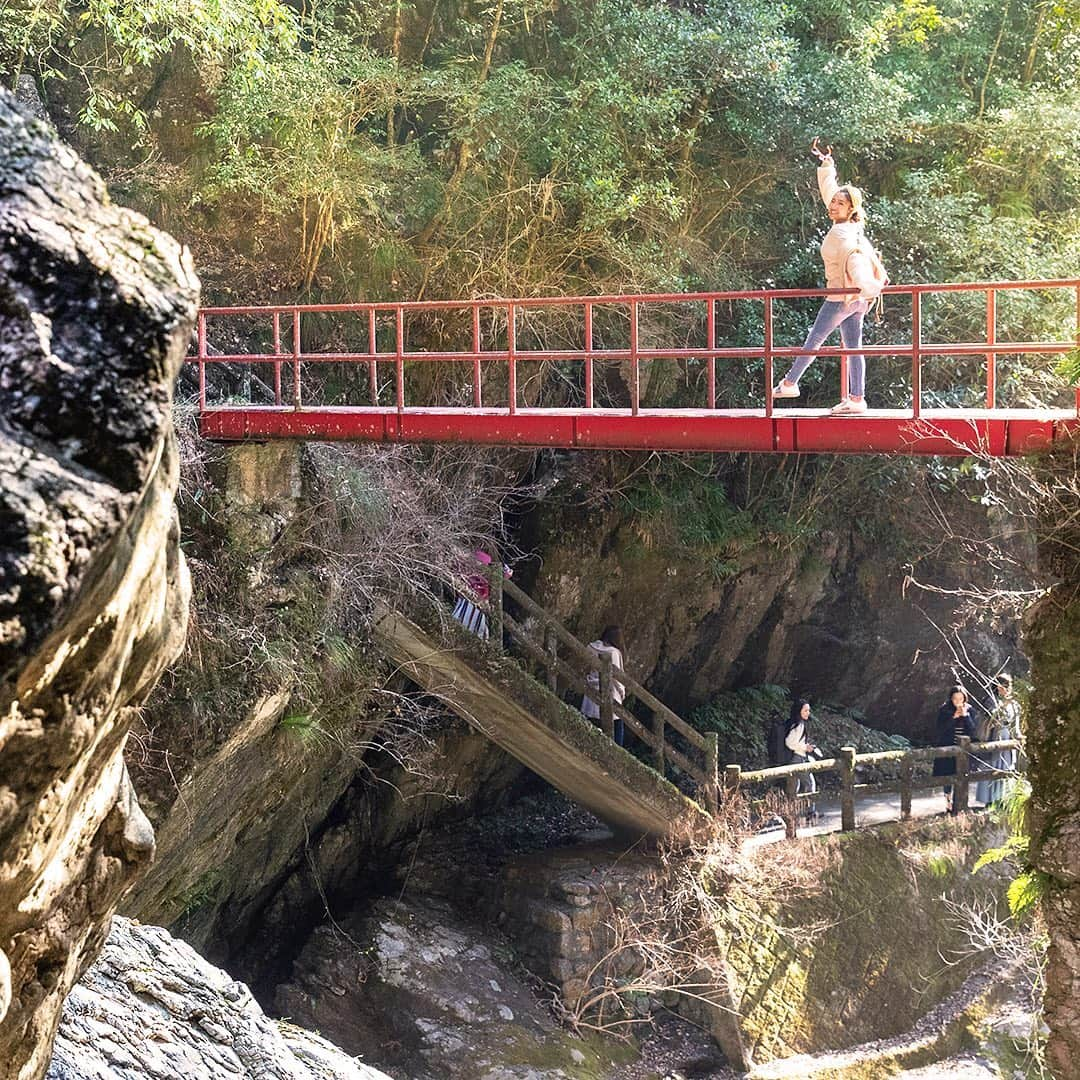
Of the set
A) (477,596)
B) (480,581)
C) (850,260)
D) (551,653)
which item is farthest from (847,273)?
(551,653)

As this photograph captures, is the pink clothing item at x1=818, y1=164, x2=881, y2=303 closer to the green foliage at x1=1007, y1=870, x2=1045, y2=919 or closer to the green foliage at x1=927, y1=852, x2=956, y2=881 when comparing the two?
the green foliage at x1=1007, y1=870, x2=1045, y2=919

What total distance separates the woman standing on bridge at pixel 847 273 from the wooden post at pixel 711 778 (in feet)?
18.1

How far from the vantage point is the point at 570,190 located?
1310 centimetres

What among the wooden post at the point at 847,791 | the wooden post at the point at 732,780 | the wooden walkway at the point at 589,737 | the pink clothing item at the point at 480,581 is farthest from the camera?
the wooden post at the point at 847,791

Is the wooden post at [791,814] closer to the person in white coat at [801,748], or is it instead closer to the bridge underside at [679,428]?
the person in white coat at [801,748]

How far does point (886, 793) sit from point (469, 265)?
25.5 feet

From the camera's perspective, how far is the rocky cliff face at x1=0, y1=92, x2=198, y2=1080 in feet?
9.59

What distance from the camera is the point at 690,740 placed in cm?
1340

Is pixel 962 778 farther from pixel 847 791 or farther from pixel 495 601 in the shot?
pixel 495 601

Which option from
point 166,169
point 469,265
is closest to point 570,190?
point 469,265

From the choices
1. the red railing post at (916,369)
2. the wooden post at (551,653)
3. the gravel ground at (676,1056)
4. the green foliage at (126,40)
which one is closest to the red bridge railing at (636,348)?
the red railing post at (916,369)

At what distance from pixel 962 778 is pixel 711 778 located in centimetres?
294

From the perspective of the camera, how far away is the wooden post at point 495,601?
476 inches

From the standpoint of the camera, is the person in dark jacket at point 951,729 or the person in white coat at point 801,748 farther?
the person in dark jacket at point 951,729
